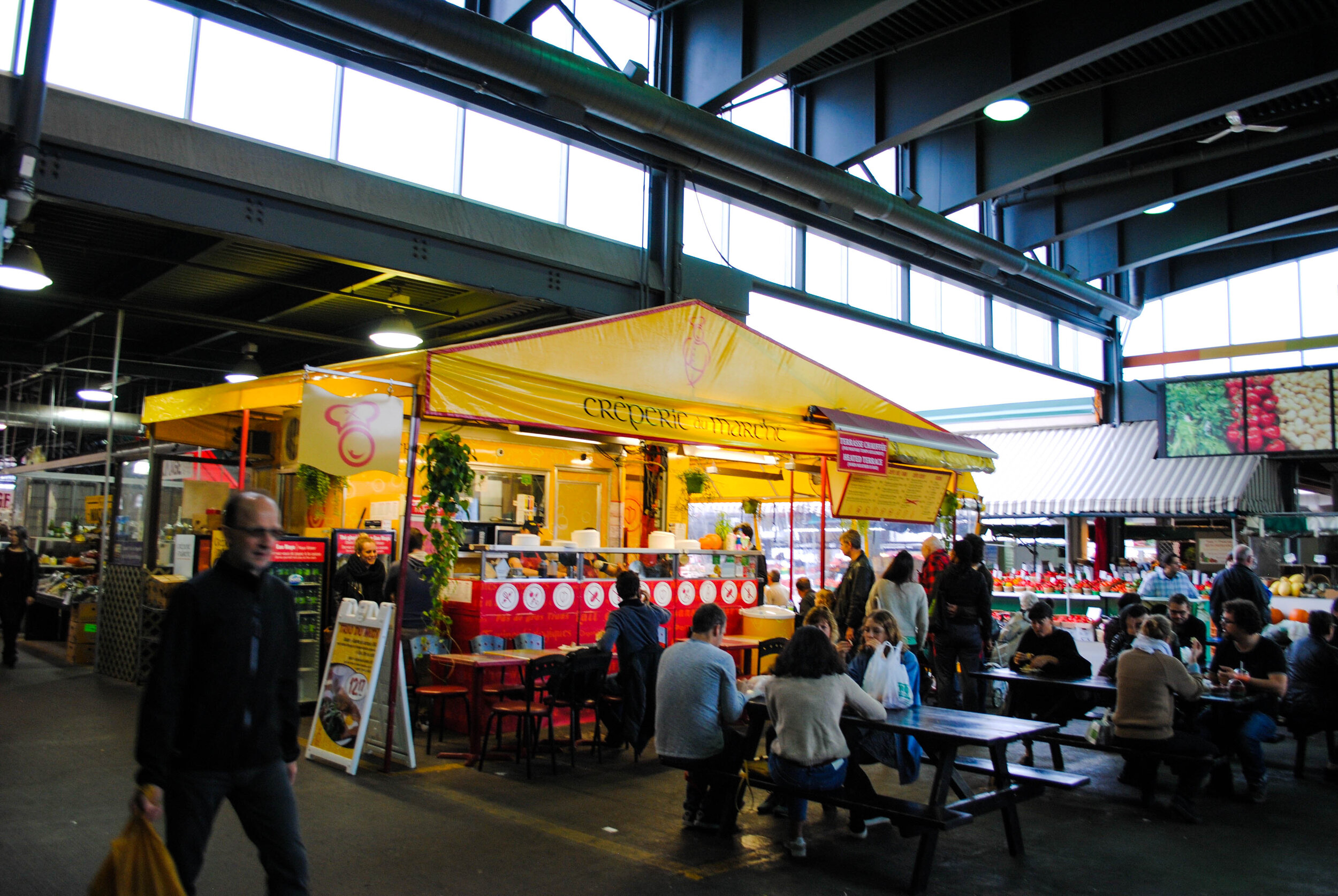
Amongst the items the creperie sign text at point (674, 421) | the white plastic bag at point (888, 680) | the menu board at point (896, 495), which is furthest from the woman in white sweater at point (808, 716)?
the menu board at point (896, 495)

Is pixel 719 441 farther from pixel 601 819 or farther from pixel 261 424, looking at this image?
pixel 261 424

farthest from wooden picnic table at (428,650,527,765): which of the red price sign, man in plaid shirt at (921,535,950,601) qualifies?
man in plaid shirt at (921,535,950,601)

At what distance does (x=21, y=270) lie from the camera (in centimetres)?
758

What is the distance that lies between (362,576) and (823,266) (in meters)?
8.99

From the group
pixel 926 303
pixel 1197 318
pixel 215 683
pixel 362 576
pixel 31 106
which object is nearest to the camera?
pixel 215 683

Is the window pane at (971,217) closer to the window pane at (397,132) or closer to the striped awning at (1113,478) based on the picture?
the striped awning at (1113,478)

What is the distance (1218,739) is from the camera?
23.0ft

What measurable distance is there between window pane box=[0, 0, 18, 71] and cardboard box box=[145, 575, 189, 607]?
17.2 ft

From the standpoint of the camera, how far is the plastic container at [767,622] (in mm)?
10898

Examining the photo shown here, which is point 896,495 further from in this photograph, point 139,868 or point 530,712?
point 139,868

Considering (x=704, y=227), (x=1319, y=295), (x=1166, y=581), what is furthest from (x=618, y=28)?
(x=1319, y=295)

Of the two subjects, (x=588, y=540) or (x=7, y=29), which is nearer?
(x=7, y=29)

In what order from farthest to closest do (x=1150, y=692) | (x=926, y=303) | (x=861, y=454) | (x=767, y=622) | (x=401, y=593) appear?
(x=926, y=303)
(x=767, y=622)
(x=861, y=454)
(x=401, y=593)
(x=1150, y=692)

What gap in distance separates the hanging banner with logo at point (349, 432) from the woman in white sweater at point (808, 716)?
3.23m
